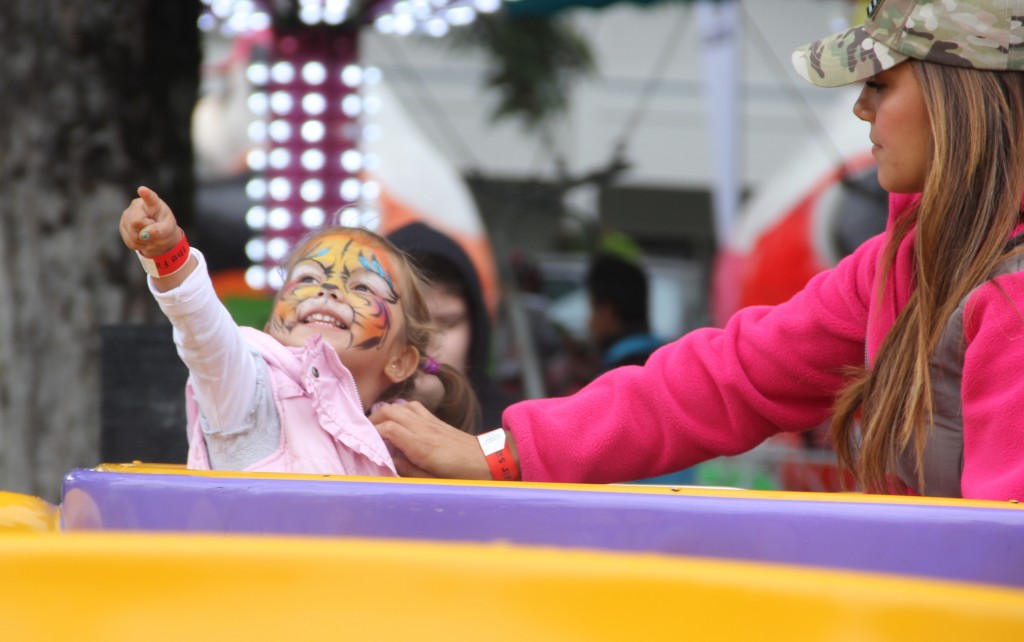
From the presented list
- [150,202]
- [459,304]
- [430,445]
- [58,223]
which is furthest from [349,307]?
[58,223]

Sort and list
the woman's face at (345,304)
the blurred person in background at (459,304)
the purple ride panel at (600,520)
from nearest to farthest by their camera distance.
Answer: the purple ride panel at (600,520), the woman's face at (345,304), the blurred person in background at (459,304)

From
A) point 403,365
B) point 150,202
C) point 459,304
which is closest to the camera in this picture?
point 150,202

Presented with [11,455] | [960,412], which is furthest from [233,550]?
[11,455]

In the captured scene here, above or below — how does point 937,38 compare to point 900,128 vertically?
above

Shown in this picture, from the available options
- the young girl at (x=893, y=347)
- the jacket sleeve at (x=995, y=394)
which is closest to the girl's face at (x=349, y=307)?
the young girl at (x=893, y=347)

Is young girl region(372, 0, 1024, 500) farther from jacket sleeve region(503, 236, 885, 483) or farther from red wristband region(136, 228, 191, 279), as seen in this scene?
red wristband region(136, 228, 191, 279)

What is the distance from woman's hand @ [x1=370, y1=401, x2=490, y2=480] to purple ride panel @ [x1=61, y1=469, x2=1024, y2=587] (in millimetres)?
446

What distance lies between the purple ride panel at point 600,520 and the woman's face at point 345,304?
21.2 inches

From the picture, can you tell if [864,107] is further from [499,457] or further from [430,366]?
[430,366]

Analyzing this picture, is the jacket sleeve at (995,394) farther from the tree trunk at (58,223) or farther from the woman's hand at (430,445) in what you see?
the tree trunk at (58,223)

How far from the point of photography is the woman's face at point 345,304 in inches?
72.4

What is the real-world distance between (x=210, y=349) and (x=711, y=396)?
0.73 m

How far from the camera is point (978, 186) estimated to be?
5.06 ft

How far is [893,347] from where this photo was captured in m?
1.58
